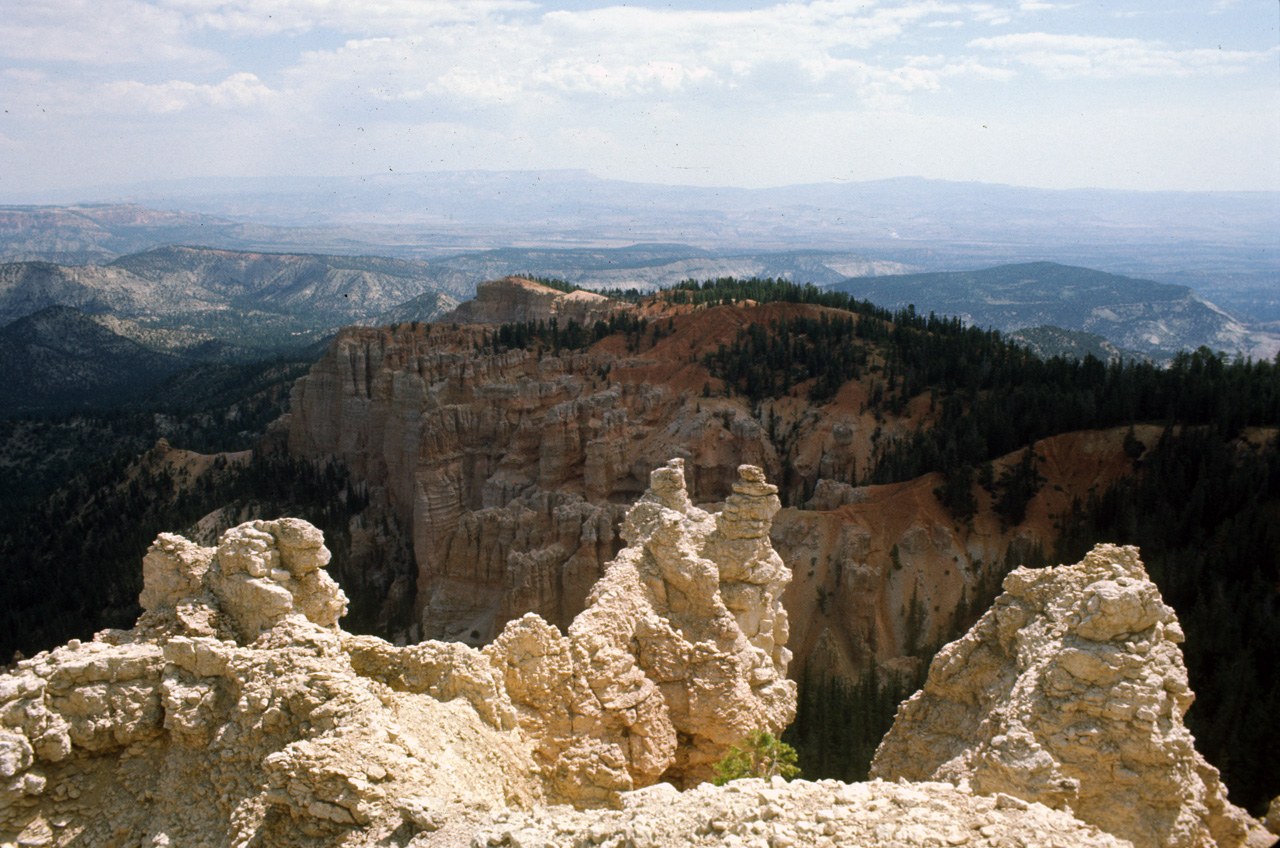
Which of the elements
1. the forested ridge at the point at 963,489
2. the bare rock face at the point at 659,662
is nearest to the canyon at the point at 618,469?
the forested ridge at the point at 963,489

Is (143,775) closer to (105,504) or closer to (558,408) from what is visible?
(558,408)

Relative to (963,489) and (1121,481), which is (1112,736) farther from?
(1121,481)

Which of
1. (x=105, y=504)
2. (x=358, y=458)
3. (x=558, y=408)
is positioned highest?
(x=558, y=408)

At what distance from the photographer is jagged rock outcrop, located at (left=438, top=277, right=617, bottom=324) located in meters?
86.4

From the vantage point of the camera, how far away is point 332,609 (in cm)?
1306

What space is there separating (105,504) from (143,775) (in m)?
67.4

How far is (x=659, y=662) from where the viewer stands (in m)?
15.0

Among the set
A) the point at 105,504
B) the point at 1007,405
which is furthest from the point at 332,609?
the point at 105,504

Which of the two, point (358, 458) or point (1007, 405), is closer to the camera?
point (1007, 405)

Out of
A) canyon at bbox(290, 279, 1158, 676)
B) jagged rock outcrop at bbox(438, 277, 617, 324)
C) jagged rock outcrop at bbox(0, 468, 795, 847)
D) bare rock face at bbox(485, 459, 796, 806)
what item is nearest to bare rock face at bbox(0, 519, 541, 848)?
jagged rock outcrop at bbox(0, 468, 795, 847)

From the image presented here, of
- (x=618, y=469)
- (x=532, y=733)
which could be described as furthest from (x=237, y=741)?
(x=618, y=469)

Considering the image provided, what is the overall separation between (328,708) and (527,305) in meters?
88.4

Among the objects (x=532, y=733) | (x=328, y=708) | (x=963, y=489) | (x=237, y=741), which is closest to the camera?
(x=328, y=708)

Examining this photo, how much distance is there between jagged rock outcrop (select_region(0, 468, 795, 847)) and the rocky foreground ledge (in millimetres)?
33
